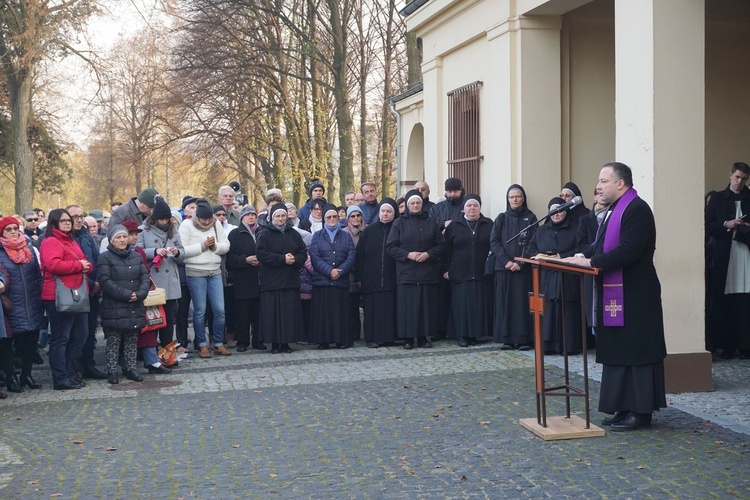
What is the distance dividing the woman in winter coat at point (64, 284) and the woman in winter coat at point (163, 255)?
1.13 m

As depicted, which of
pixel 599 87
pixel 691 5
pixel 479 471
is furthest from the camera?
pixel 599 87

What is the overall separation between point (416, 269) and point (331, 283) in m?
1.15

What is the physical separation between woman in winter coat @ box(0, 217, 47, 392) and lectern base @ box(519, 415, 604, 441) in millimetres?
5415

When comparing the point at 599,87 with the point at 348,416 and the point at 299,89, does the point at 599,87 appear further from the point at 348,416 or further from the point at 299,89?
the point at 299,89

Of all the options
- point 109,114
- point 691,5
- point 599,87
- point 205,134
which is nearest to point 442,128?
point 599,87

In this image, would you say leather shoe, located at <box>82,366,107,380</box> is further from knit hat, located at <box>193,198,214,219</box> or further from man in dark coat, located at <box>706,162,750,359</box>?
man in dark coat, located at <box>706,162,750,359</box>

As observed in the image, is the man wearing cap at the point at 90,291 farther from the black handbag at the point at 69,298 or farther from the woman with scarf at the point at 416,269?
the woman with scarf at the point at 416,269

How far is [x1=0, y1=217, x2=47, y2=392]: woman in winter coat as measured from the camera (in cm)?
1012

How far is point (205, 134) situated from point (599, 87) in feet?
66.6

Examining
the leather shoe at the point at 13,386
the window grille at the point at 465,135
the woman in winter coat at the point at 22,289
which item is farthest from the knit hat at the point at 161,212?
the window grille at the point at 465,135

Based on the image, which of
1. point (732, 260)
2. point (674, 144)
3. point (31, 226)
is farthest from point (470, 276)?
point (31, 226)

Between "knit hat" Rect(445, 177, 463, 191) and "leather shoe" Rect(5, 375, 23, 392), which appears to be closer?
"leather shoe" Rect(5, 375, 23, 392)

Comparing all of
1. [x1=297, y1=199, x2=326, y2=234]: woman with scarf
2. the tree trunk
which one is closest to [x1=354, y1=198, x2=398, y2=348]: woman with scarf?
[x1=297, y1=199, x2=326, y2=234]: woman with scarf

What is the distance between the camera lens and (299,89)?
32406 millimetres
